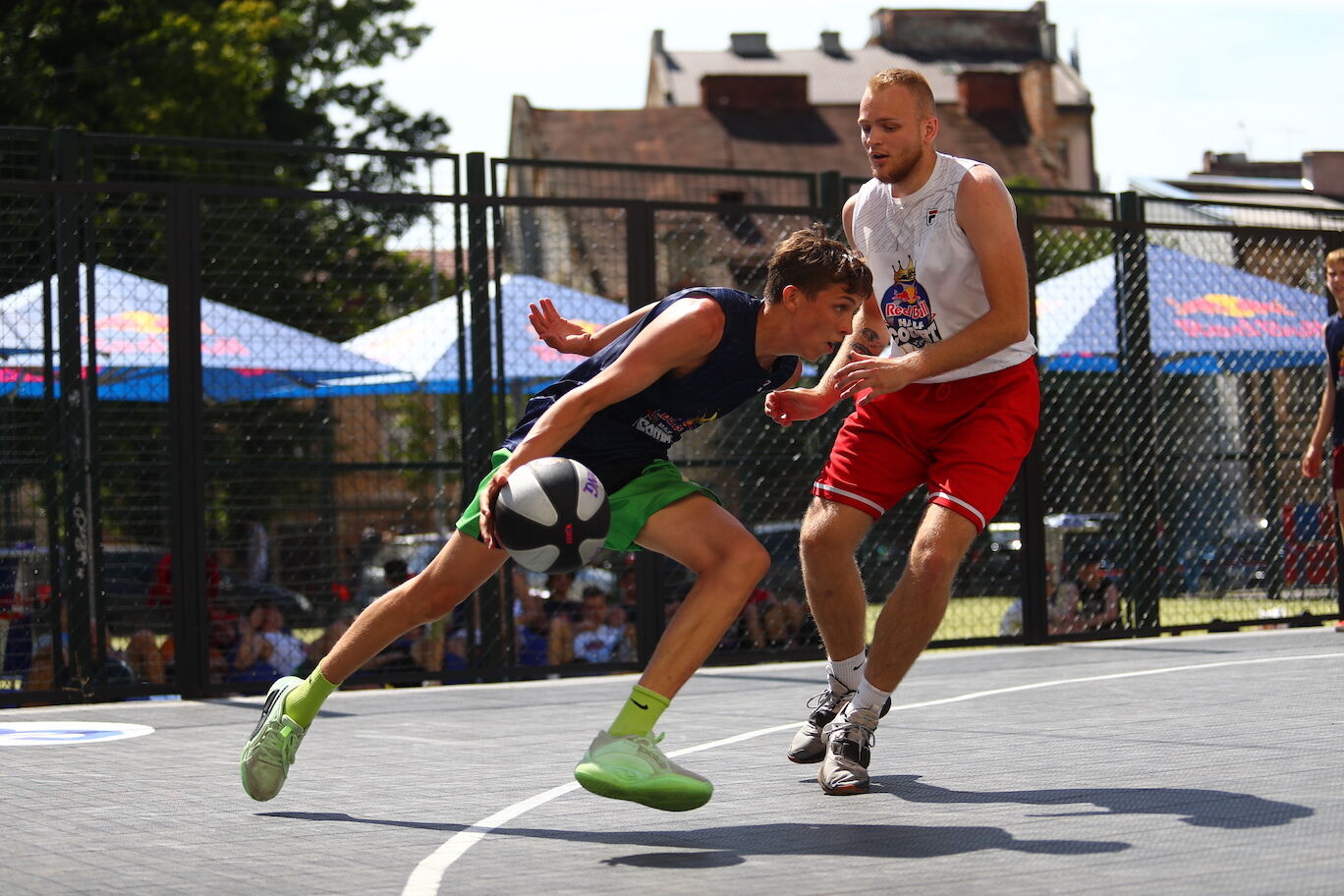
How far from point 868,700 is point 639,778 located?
3.27 ft

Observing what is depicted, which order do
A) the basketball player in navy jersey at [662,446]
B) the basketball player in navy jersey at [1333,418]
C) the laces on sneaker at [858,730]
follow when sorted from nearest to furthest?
the basketball player in navy jersey at [662,446] → the laces on sneaker at [858,730] → the basketball player in navy jersey at [1333,418]

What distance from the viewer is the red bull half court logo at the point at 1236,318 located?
11.6m

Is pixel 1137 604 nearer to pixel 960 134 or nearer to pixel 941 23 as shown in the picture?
pixel 960 134

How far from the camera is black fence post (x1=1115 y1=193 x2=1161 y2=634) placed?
33.5ft

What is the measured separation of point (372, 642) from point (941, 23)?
55.5m

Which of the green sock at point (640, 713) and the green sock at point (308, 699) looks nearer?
the green sock at point (640, 713)

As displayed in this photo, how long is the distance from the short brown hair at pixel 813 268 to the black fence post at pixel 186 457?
173 inches

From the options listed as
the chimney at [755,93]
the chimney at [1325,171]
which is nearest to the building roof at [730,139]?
the chimney at [755,93]

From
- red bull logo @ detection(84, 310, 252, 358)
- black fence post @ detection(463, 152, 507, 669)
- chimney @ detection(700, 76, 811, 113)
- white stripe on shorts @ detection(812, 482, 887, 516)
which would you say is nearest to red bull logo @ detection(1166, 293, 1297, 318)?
black fence post @ detection(463, 152, 507, 669)

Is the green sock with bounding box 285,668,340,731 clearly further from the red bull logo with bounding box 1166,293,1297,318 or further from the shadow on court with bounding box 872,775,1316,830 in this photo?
the red bull logo with bounding box 1166,293,1297,318

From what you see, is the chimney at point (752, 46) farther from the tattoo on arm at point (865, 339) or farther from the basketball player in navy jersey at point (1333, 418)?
the tattoo on arm at point (865, 339)

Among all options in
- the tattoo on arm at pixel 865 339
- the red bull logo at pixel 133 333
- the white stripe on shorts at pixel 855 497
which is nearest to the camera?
the white stripe on shorts at pixel 855 497

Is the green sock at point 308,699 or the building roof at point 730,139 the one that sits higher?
the building roof at point 730,139

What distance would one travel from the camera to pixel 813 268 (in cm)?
433
